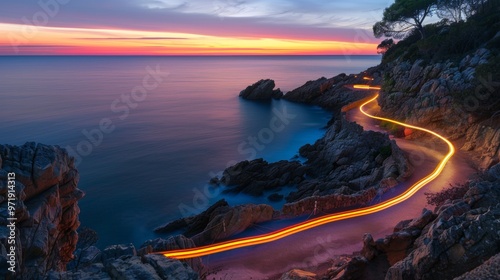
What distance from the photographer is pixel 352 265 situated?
11594 mm

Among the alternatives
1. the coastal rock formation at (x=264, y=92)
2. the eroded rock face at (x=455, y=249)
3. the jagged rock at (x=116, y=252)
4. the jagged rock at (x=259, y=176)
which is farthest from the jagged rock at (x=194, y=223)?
the coastal rock formation at (x=264, y=92)

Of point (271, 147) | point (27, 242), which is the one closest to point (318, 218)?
point (27, 242)

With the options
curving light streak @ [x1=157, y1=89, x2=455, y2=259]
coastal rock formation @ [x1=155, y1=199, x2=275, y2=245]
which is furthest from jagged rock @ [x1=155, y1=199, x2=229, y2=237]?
curving light streak @ [x1=157, y1=89, x2=455, y2=259]

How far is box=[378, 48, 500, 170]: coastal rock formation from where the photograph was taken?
82.4ft

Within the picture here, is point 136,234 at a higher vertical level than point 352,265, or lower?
lower

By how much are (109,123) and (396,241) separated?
5365cm

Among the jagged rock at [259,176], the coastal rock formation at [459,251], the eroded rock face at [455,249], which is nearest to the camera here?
the coastal rock formation at [459,251]

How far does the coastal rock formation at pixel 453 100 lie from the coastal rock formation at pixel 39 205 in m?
23.7

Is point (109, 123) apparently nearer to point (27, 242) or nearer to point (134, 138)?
point (134, 138)

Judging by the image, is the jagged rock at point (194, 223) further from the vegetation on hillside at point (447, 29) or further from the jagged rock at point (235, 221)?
the vegetation on hillside at point (447, 29)

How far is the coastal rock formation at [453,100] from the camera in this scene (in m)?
25.1

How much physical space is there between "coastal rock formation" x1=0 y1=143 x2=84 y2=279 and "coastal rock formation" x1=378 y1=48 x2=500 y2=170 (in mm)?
23736

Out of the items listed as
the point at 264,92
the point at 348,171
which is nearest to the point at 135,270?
the point at 348,171

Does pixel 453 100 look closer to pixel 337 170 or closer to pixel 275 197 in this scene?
pixel 337 170
